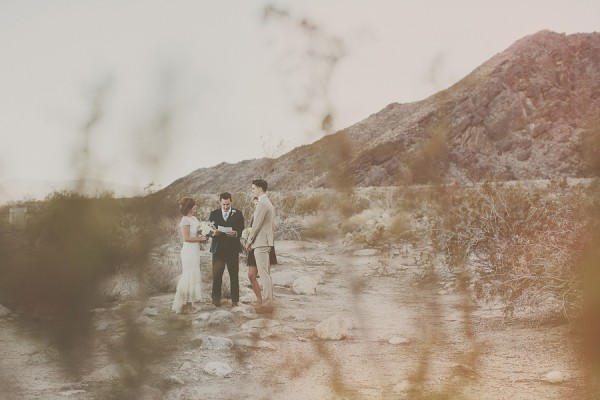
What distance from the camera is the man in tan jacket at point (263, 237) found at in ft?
21.3

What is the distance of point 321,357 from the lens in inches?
125

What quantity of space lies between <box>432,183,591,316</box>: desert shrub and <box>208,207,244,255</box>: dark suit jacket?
2421 mm

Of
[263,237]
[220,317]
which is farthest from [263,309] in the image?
[263,237]

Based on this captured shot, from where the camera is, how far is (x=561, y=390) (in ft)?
11.8

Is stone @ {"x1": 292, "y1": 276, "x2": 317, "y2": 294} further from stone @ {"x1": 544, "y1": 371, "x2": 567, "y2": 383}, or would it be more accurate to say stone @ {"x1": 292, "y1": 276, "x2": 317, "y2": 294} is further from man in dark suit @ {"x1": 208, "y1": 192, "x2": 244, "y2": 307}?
stone @ {"x1": 544, "y1": 371, "x2": 567, "y2": 383}

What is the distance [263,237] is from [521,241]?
8.99 feet

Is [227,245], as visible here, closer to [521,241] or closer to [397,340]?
[397,340]

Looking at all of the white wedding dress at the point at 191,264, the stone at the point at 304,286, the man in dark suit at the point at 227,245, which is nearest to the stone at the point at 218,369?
the white wedding dress at the point at 191,264

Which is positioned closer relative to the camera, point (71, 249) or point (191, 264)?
point (71, 249)

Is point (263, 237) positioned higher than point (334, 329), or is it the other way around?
point (263, 237)

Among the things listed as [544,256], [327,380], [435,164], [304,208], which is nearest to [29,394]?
[327,380]

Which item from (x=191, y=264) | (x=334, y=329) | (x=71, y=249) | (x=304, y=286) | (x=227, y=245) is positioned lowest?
(x=334, y=329)

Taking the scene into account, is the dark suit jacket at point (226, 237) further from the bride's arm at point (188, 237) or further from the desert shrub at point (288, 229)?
the desert shrub at point (288, 229)

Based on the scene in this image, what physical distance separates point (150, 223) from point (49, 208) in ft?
0.57
